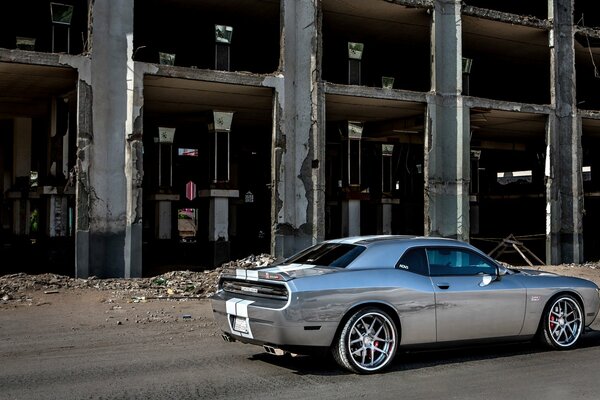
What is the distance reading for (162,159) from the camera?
2203 centimetres

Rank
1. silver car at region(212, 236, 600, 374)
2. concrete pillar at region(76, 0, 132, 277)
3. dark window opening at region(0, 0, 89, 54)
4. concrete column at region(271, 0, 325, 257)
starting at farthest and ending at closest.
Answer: dark window opening at region(0, 0, 89, 54) → concrete column at region(271, 0, 325, 257) → concrete pillar at region(76, 0, 132, 277) → silver car at region(212, 236, 600, 374)

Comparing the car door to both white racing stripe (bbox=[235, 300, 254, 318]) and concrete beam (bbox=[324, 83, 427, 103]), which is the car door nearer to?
white racing stripe (bbox=[235, 300, 254, 318])

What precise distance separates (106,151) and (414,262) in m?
9.44

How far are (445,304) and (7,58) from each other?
11.0 meters

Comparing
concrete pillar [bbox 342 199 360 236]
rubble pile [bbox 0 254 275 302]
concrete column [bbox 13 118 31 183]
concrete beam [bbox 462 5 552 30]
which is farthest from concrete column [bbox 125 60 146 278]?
concrete beam [bbox 462 5 552 30]

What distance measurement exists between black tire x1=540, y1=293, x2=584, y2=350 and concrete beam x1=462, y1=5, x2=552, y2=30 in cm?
1354

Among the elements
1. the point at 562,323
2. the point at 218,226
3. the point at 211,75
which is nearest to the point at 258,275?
the point at 562,323

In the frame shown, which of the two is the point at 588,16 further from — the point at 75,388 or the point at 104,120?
the point at 75,388

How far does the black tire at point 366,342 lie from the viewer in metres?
7.09

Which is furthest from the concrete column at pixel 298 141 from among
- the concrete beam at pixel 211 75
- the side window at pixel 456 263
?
the side window at pixel 456 263

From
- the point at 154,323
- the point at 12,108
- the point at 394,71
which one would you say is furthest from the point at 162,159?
the point at 154,323

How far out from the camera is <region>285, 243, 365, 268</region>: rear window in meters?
7.70

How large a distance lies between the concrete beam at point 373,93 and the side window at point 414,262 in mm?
10605

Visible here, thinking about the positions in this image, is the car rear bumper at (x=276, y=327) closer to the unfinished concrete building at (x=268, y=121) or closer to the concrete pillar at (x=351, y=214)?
the unfinished concrete building at (x=268, y=121)
